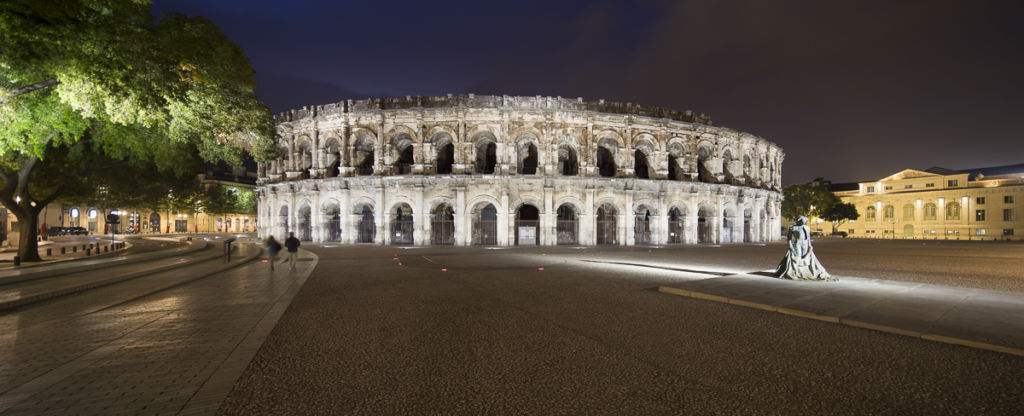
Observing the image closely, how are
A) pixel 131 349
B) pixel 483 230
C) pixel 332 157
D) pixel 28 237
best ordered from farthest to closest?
pixel 332 157 < pixel 483 230 < pixel 28 237 < pixel 131 349

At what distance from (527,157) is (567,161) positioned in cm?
323

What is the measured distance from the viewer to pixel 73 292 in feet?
28.1

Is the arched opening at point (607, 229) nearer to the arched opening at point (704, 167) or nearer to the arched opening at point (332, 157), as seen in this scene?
the arched opening at point (704, 167)

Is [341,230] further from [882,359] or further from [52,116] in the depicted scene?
[882,359]

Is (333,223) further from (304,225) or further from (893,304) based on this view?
(893,304)

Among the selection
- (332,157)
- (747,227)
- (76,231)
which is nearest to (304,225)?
(332,157)

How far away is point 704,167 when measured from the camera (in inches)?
1185

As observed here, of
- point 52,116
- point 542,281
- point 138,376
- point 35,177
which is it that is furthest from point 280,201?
point 138,376

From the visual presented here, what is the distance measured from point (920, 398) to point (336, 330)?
251 inches

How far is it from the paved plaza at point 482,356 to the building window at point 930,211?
2461 inches

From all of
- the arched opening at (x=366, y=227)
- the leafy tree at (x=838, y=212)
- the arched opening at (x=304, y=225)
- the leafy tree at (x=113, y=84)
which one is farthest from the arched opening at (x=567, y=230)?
the leafy tree at (x=838, y=212)

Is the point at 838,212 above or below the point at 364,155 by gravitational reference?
below

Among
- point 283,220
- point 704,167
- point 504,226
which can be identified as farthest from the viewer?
point 704,167

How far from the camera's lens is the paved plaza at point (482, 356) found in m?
3.33
